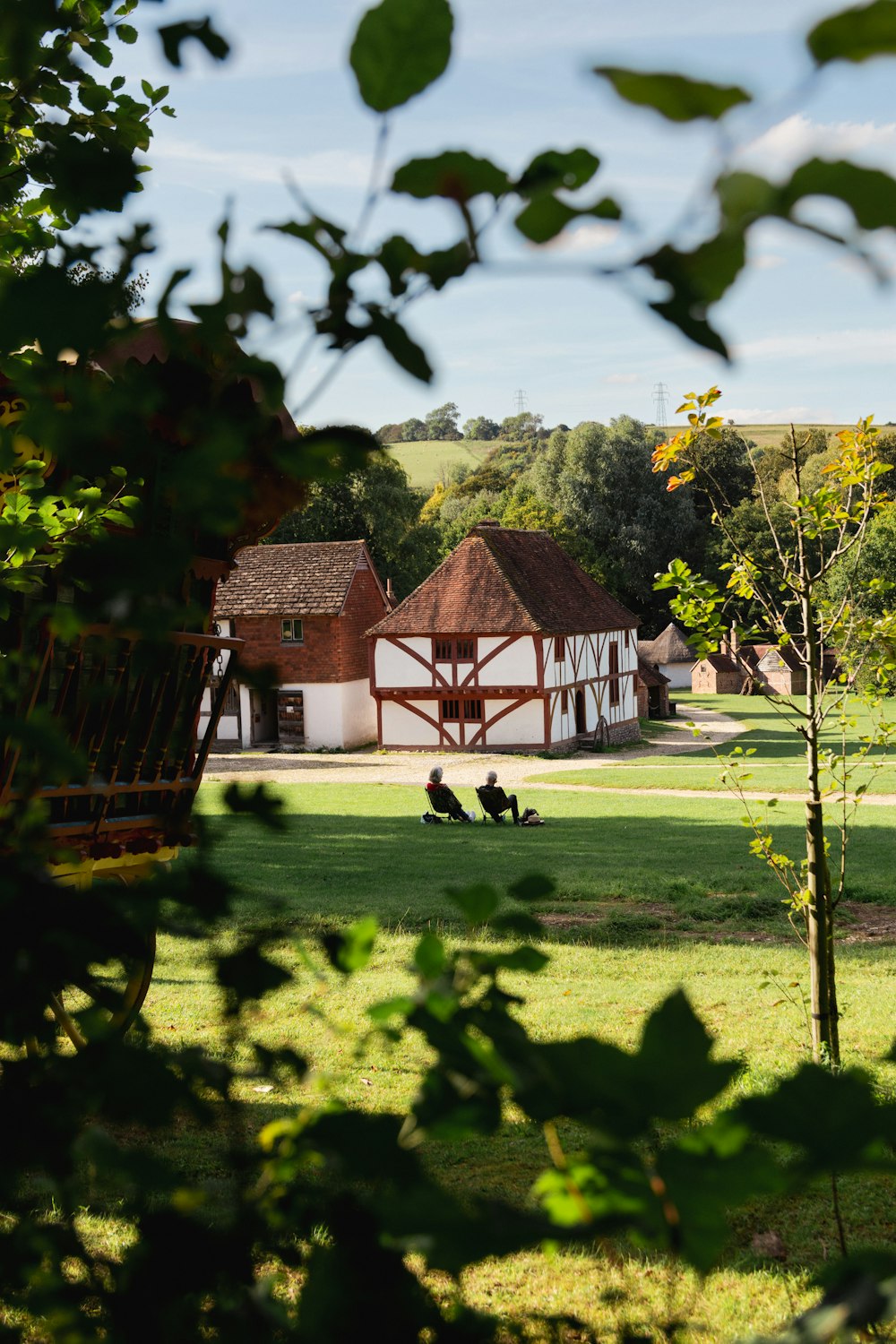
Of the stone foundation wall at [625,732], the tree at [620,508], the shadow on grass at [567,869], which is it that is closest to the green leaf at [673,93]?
the shadow on grass at [567,869]

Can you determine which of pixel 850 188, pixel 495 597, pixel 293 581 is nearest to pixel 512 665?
pixel 495 597

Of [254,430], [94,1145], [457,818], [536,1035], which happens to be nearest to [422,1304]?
[94,1145]

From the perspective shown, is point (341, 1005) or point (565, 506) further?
point (565, 506)

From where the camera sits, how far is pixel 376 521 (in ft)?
149

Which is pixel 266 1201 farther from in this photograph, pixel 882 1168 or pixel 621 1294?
pixel 621 1294

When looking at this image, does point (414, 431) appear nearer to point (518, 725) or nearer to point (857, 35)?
point (518, 725)

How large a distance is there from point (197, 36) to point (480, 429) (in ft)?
543

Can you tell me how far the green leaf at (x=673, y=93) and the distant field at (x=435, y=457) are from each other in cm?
11481

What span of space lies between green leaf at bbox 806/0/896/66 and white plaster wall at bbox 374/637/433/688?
3251 cm

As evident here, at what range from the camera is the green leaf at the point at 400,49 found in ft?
2.40

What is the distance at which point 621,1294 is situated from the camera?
3658mm

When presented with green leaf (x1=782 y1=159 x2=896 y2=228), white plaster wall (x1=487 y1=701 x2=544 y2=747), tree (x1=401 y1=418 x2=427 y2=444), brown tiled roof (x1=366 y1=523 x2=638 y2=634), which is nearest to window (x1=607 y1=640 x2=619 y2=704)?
brown tiled roof (x1=366 y1=523 x2=638 y2=634)

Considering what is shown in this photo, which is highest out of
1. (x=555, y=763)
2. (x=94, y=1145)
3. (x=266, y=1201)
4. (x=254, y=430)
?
(x=254, y=430)

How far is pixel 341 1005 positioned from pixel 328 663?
27842mm
